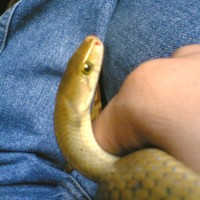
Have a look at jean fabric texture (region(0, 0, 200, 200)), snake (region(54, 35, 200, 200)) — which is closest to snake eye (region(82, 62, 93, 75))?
snake (region(54, 35, 200, 200))

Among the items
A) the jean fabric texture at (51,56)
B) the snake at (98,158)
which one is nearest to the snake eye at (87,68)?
the snake at (98,158)

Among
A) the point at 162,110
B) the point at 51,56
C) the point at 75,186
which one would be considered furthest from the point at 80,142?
the point at 51,56

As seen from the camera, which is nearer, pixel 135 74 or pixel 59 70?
pixel 135 74

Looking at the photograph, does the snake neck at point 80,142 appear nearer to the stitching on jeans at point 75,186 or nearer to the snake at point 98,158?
the snake at point 98,158

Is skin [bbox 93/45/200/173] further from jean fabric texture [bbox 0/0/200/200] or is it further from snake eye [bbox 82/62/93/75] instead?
jean fabric texture [bbox 0/0/200/200]

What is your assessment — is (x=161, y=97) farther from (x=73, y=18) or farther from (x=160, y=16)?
(x=73, y=18)

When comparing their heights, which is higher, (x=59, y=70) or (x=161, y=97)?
(x=161, y=97)

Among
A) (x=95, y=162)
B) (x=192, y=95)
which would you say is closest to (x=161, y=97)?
(x=192, y=95)
